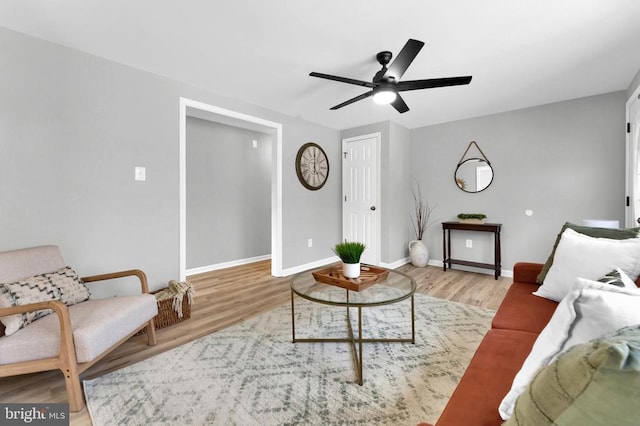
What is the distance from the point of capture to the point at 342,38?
7.30 feet

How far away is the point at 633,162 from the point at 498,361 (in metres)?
3.35

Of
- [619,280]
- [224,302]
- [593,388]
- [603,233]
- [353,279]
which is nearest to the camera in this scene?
[593,388]

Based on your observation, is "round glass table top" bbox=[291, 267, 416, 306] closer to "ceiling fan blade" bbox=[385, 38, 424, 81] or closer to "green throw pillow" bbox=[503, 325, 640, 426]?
"green throw pillow" bbox=[503, 325, 640, 426]

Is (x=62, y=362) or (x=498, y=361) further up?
(x=498, y=361)

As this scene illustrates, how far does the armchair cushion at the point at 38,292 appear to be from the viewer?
160 centimetres

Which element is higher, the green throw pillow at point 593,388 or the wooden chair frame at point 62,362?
the green throw pillow at point 593,388

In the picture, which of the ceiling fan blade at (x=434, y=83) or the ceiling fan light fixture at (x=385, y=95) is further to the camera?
the ceiling fan light fixture at (x=385, y=95)

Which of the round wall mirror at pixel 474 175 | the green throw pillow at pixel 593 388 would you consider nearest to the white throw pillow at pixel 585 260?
the green throw pillow at pixel 593 388

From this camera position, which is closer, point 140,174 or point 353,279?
point 353,279

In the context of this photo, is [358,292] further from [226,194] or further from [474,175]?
[226,194]

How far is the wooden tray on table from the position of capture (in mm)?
1984

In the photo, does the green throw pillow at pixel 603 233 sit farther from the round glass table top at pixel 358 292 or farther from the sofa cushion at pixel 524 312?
the round glass table top at pixel 358 292

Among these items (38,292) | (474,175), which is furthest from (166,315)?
(474,175)

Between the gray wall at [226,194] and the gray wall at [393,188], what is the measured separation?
6.10ft
